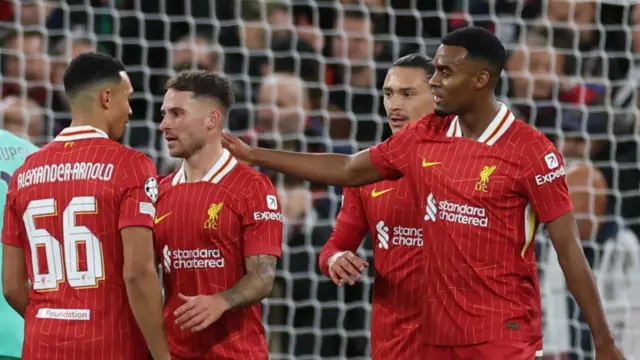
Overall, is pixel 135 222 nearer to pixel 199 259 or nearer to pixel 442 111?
pixel 199 259

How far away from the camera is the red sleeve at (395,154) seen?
4.22 m

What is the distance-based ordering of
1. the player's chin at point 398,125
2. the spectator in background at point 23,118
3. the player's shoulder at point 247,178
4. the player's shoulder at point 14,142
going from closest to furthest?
the player's shoulder at point 247,178 < the player's shoulder at point 14,142 < the player's chin at point 398,125 < the spectator in background at point 23,118

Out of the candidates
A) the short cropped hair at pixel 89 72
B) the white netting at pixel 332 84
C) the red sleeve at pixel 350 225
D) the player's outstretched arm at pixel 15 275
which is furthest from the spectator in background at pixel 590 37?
the player's outstretched arm at pixel 15 275

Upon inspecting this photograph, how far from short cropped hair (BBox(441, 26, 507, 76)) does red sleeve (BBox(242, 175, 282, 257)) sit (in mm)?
820

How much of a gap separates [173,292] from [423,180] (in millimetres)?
956

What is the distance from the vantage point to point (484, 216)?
397cm

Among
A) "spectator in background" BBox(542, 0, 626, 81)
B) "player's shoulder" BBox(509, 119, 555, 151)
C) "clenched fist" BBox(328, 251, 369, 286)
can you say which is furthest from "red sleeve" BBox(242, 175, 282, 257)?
"spectator in background" BBox(542, 0, 626, 81)

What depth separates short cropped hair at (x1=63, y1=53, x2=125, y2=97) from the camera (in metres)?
3.97

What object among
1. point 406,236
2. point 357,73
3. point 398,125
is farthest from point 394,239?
point 357,73

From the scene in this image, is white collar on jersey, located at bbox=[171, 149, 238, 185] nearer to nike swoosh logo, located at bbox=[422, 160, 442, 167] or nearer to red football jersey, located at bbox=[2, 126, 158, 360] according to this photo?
red football jersey, located at bbox=[2, 126, 158, 360]

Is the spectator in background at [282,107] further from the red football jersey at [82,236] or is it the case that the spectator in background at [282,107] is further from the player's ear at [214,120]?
the red football jersey at [82,236]

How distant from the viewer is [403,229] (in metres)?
4.55

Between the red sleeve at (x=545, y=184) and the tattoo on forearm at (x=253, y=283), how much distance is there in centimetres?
91

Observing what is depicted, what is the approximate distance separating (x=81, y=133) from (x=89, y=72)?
0.70ft
